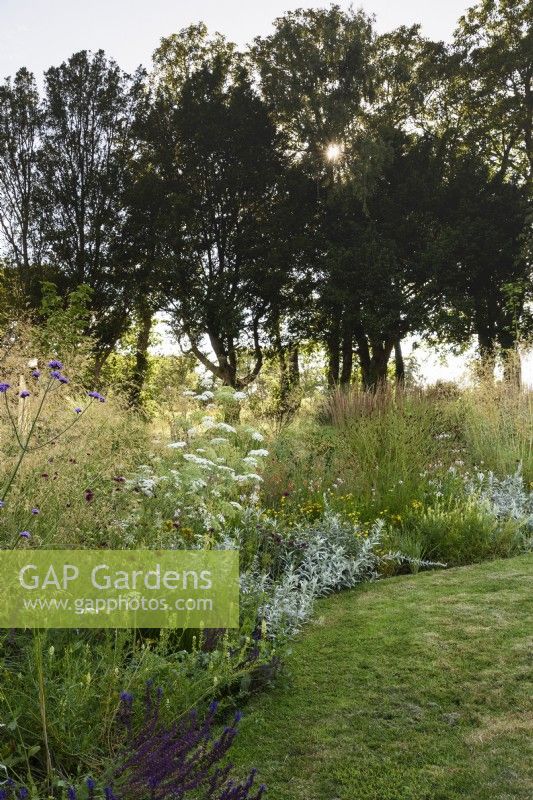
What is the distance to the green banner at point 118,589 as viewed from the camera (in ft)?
8.79

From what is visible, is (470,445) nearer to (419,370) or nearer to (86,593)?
(86,593)

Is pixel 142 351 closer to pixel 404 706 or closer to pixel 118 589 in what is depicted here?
pixel 118 589

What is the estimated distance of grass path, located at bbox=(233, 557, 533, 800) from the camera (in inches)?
82.4

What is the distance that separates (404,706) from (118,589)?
1290 mm

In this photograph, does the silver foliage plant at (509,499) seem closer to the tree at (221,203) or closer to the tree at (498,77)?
the tree at (221,203)

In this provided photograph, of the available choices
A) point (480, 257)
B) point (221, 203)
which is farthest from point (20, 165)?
point (480, 257)

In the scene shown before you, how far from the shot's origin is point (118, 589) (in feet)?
9.78

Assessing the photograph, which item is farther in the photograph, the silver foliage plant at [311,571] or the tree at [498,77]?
the tree at [498,77]

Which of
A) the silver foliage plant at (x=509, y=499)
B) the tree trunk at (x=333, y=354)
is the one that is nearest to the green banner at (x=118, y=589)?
the silver foliage plant at (x=509, y=499)

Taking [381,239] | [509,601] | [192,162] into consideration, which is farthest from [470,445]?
[192,162]

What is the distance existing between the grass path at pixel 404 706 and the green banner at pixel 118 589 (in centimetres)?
48

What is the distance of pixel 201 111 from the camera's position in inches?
683

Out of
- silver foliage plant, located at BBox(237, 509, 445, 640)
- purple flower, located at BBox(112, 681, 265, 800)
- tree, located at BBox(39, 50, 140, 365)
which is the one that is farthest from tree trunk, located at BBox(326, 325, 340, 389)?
purple flower, located at BBox(112, 681, 265, 800)

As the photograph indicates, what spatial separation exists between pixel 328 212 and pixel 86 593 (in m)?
15.8
